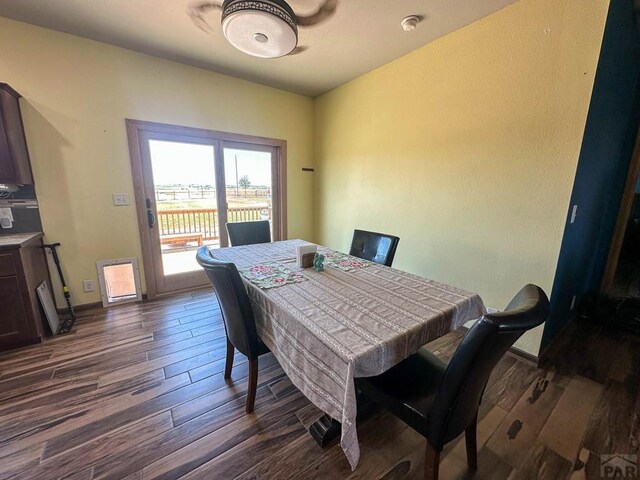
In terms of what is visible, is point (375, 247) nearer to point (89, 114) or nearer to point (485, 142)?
point (485, 142)

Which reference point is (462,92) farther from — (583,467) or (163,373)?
(163,373)

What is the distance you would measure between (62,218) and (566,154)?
419 centimetres

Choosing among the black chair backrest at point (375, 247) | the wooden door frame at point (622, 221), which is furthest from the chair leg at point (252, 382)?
the wooden door frame at point (622, 221)

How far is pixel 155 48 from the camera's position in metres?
2.47

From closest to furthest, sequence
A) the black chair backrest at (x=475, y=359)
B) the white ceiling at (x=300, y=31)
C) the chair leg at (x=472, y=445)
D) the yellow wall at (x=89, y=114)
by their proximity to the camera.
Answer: the black chair backrest at (x=475, y=359)
the chair leg at (x=472, y=445)
the white ceiling at (x=300, y=31)
the yellow wall at (x=89, y=114)

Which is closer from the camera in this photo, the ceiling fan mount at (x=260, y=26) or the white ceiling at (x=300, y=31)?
the ceiling fan mount at (x=260, y=26)

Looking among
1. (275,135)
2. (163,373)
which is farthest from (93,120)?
(163,373)

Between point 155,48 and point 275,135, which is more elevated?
point 155,48

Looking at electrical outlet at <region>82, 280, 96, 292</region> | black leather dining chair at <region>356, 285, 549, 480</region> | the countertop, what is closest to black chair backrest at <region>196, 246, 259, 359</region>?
black leather dining chair at <region>356, 285, 549, 480</region>

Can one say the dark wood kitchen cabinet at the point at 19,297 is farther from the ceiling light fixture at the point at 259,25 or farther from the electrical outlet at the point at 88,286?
the ceiling light fixture at the point at 259,25

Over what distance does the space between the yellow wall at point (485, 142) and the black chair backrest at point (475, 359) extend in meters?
1.25

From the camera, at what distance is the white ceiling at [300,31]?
1853 mm

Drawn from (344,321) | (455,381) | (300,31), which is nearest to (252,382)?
(344,321)

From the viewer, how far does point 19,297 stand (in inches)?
77.7
